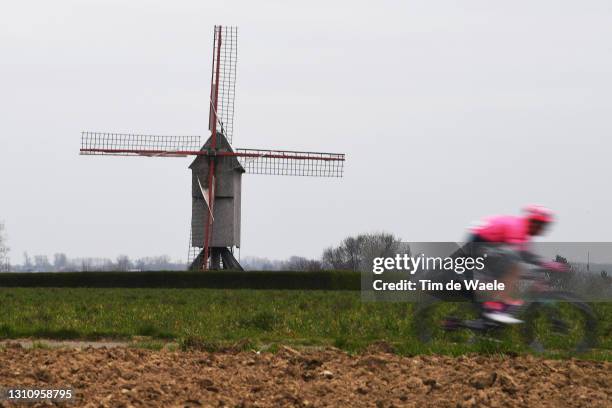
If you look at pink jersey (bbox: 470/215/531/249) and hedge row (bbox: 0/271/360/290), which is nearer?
pink jersey (bbox: 470/215/531/249)

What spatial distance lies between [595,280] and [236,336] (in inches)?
204

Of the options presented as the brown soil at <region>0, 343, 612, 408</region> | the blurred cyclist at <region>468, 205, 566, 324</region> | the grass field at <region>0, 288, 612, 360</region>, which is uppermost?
the blurred cyclist at <region>468, 205, 566, 324</region>

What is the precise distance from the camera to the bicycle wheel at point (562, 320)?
1180 centimetres

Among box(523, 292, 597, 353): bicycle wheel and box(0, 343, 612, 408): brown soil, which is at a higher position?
box(523, 292, 597, 353): bicycle wheel

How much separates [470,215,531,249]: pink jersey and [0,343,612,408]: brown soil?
1344mm

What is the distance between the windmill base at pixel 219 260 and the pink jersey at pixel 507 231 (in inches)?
1591

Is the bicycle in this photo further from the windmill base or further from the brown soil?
the windmill base

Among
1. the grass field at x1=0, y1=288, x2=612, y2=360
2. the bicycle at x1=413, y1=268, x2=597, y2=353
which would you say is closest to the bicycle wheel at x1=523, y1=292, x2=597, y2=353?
the bicycle at x1=413, y1=268, x2=597, y2=353

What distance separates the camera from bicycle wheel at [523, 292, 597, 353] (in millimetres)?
11797

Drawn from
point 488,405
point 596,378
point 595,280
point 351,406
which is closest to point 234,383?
point 351,406

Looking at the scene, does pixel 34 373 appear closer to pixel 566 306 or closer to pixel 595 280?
pixel 566 306

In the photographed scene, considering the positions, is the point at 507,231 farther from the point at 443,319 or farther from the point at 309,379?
the point at 309,379

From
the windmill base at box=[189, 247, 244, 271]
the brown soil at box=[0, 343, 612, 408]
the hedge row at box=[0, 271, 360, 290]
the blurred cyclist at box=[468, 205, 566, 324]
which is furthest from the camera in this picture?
the windmill base at box=[189, 247, 244, 271]

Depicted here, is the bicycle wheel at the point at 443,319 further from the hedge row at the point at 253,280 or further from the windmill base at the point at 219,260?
the windmill base at the point at 219,260
